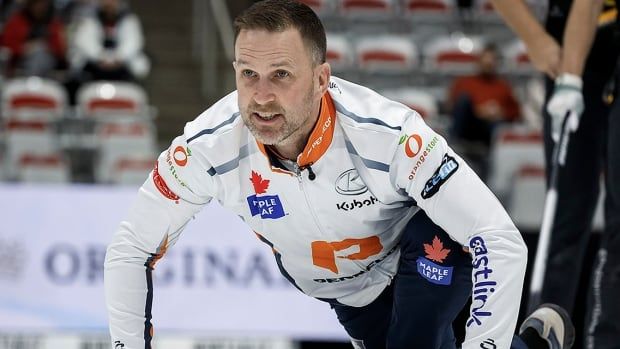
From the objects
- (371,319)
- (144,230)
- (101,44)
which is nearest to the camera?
(144,230)

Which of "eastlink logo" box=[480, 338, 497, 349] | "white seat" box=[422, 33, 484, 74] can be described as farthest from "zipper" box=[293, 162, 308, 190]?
"white seat" box=[422, 33, 484, 74]

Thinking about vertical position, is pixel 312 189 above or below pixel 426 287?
above

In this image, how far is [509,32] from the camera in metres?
12.3

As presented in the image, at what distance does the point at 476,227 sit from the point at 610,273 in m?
1.23

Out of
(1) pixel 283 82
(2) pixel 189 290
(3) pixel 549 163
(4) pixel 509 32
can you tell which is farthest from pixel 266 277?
(4) pixel 509 32

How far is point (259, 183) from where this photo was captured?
11.0ft

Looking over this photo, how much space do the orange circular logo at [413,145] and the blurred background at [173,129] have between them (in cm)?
228

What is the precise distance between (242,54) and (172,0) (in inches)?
390

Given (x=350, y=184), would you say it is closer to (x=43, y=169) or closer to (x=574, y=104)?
(x=574, y=104)

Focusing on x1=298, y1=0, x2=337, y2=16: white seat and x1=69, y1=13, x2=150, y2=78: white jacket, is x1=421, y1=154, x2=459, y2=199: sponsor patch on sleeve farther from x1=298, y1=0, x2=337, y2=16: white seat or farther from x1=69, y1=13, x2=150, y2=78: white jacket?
x1=298, y1=0, x2=337, y2=16: white seat

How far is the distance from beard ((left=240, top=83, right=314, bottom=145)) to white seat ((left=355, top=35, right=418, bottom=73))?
751 centimetres

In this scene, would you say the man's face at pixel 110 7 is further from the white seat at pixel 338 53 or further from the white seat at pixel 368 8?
the white seat at pixel 368 8

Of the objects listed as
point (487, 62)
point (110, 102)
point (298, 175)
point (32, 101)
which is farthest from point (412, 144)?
point (487, 62)

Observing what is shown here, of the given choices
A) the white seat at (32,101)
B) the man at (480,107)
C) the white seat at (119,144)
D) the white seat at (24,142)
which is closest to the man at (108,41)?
the white seat at (32,101)
